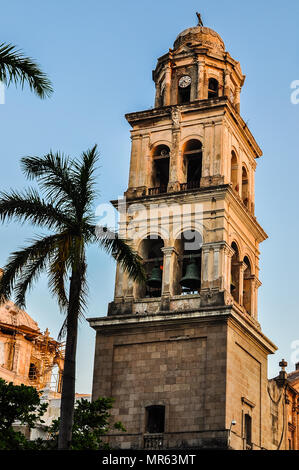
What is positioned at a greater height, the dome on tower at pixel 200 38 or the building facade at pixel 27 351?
the dome on tower at pixel 200 38

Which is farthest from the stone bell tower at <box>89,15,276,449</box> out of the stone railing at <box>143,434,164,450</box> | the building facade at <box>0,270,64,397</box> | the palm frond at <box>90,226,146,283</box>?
the building facade at <box>0,270,64,397</box>

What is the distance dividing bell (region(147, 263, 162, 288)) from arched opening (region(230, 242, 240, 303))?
122 inches

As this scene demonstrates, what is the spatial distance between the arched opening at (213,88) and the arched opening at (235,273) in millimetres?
7727

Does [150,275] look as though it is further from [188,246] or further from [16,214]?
[16,214]

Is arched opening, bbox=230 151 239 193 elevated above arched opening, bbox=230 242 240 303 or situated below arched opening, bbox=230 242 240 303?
above

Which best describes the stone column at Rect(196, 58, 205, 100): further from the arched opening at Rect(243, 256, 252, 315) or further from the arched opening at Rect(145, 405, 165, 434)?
the arched opening at Rect(145, 405, 165, 434)

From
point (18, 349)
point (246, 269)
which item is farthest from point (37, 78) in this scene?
point (18, 349)

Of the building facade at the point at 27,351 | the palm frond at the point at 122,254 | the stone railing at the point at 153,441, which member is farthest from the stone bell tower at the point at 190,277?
the building facade at the point at 27,351

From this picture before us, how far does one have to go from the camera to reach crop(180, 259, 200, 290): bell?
3738 centimetres

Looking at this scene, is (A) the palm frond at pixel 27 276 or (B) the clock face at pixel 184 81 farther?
(B) the clock face at pixel 184 81

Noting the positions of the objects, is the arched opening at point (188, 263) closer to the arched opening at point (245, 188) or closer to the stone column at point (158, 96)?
the arched opening at point (245, 188)

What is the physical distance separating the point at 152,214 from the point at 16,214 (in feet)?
49.8

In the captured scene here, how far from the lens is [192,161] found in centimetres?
4166

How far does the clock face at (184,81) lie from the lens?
42562mm
